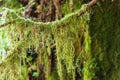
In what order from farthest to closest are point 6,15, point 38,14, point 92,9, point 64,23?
point 38,14 < point 92,9 < point 64,23 < point 6,15

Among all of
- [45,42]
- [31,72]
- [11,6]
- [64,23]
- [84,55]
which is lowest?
[31,72]

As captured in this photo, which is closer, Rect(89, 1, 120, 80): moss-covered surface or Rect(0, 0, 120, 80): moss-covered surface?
Rect(0, 0, 120, 80): moss-covered surface

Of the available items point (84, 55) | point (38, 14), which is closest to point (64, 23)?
point (84, 55)

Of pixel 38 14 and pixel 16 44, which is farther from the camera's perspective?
pixel 38 14

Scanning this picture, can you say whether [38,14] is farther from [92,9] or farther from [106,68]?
[106,68]

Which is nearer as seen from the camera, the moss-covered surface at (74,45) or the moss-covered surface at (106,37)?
the moss-covered surface at (74,45)

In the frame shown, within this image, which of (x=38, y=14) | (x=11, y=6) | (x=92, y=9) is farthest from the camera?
(x=11, y=6)

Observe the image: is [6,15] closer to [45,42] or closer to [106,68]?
[45,42]

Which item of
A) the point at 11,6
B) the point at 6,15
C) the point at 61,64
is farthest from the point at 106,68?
the point at 11,6

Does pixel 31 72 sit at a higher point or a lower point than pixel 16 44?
lower
